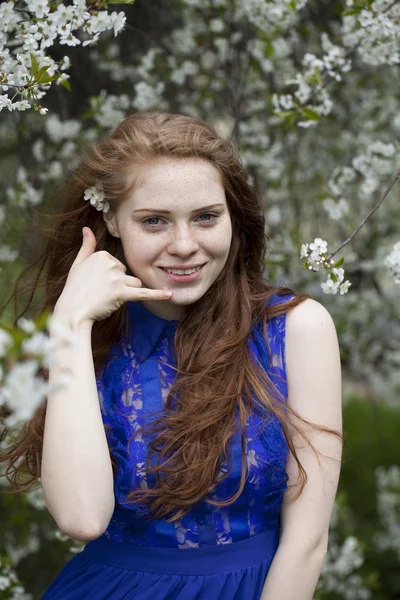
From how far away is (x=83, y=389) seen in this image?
1729 millimetres

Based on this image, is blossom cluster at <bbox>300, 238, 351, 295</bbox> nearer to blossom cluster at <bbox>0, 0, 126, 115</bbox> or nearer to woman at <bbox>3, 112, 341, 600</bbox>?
woman at <bbox>3, 112, 341, 600</bbox>

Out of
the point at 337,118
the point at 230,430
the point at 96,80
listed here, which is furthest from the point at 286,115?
the point at 337,118

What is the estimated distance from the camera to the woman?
1779 mm

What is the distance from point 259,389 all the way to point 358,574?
2.71m

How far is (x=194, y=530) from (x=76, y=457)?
1.10 feet

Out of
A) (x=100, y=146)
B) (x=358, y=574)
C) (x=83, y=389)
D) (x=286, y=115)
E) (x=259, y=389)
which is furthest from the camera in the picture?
(x=358, y=574)

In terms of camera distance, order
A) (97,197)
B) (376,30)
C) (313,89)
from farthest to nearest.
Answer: (313,89), (376,30), (97,197)

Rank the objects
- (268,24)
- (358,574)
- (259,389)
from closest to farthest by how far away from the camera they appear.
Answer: (259,389) < (268,24) < (358,574)

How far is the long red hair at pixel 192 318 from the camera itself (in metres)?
1.82

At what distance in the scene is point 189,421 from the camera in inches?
72.7

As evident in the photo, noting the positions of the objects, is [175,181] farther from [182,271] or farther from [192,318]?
[192,318]

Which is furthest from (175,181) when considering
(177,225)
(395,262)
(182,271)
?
(395,262)

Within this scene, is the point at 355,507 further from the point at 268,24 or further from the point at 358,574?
the point at 268,24

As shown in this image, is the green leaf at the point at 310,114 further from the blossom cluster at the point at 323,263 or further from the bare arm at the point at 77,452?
the bare arm at the point at 77,452
